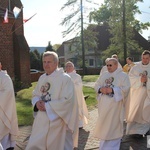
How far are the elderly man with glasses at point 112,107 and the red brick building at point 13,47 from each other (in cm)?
1288

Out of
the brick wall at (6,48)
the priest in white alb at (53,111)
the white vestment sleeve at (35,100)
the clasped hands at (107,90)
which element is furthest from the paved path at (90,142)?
the brick wall at (6,48)

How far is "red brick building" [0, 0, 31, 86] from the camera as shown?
18672 mm

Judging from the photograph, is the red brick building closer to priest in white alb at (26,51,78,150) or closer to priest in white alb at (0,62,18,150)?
priest in white alb at (0,62,18,150)

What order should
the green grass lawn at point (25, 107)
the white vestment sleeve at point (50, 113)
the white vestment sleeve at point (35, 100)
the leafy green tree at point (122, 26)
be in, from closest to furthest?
the white vestment sleeve at point (50, 113), the white vestment sleeve at point (35, 100), the green grass lawn at point (25, 107), the leafy green tree at point (122, 26)

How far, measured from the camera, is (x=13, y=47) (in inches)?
807

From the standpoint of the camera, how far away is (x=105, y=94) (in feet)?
21.8

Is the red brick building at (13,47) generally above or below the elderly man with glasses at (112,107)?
above

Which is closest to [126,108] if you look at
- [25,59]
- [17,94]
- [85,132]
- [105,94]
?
[105,94]

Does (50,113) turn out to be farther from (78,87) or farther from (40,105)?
(78,87)

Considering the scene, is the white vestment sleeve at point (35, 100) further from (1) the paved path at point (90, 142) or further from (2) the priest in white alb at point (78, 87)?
(2) the priest in white alb at point (78, 87)

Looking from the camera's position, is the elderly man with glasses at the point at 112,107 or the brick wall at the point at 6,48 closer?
the elderly man with glasses at the point at 112,107

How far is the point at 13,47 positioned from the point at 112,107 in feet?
49.3

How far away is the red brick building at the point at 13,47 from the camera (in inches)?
735

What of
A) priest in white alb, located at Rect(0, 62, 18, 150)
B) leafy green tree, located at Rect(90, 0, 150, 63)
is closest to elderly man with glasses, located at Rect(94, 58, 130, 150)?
priest in white alb, located at Rect(0, 62, 18, 150)
